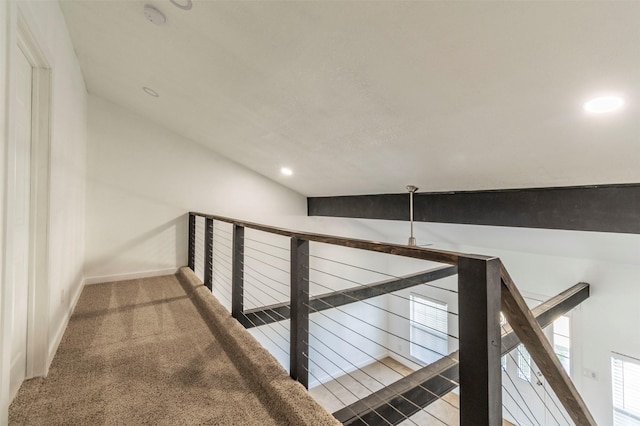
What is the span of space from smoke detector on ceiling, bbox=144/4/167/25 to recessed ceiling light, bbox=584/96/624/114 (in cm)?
248

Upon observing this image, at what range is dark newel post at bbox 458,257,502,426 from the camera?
80cm

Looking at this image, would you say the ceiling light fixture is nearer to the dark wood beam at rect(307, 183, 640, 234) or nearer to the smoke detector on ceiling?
the smoke detector on ceiling

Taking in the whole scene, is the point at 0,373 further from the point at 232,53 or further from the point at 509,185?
the point at 509,185

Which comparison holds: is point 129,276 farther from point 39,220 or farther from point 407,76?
point 407,76

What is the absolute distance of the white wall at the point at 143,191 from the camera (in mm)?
3676

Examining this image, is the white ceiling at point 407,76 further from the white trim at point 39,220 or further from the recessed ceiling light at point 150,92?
the white trim at point 39,220

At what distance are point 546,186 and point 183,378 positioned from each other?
3095 millimetres

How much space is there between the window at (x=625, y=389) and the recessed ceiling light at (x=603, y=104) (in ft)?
12.5

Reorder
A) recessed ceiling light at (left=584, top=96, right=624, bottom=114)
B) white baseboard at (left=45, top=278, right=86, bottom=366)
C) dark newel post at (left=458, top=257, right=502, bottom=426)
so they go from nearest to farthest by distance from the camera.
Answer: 1. dark newel post at (left=458, top=257, right=502, bottom=426)
2. recessed ceiling light at (left=584, top=96, right=624, bottom=114)
3. white baseboard at (left=45, top=278, right=86, bottom=366)

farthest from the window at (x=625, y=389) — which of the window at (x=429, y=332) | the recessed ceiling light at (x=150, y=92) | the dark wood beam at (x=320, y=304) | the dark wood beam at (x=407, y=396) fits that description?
the recessed ceiling light at (x=150, y=92)

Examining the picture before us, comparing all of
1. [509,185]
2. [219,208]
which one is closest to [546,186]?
[509,185]

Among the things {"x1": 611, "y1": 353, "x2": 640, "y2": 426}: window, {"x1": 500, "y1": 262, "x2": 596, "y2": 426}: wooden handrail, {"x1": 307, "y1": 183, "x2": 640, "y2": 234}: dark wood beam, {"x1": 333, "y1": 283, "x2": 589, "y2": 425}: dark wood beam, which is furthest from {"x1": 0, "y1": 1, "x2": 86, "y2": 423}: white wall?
{"x1": 611, "y1": 353, "x2": 640, "y2": 426}: window

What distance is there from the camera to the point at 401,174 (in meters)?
3.01

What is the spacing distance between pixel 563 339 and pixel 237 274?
4764 millimetres
